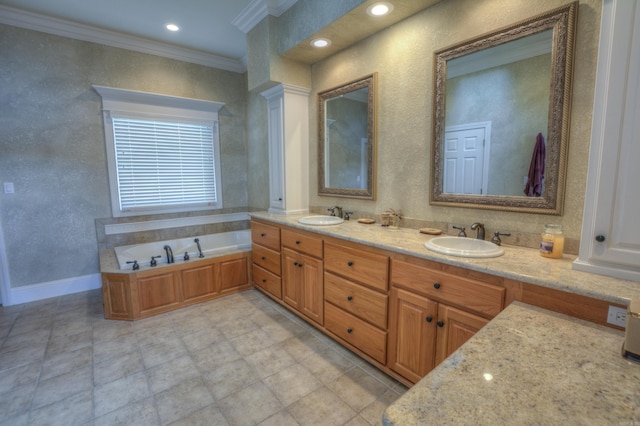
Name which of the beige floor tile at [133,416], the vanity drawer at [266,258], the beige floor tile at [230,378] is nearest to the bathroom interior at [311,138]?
the vanity drawer at [266,258]

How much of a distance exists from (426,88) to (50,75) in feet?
12.6

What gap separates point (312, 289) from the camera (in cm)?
255

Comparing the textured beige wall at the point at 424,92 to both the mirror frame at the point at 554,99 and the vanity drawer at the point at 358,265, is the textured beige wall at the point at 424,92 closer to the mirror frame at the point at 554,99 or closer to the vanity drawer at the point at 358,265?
the mirror frame at the point at 554,99

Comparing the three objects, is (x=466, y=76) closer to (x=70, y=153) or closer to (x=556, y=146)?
(x=556, y=146)

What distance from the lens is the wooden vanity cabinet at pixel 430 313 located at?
146cm

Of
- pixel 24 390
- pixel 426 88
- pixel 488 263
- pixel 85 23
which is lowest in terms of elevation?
pixel 24 390

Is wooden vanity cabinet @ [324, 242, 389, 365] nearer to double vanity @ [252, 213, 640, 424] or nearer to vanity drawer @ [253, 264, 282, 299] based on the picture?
double vanity @ [252, 213, 640, 424]

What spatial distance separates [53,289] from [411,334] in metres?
3.88

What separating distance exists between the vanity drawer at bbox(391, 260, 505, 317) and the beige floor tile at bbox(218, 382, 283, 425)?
3.45 feet

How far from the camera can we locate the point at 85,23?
315 cm

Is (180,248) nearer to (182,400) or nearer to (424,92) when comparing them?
(182,400)

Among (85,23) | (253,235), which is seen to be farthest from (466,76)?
(85,23)

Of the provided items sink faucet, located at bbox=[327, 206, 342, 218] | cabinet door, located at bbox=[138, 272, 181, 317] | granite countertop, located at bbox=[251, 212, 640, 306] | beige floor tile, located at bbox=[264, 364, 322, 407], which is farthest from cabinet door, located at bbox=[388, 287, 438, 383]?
cabinet door, located at bbox=[138, 272, 181, 317]

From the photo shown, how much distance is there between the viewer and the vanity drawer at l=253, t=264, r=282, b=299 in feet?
10.0
